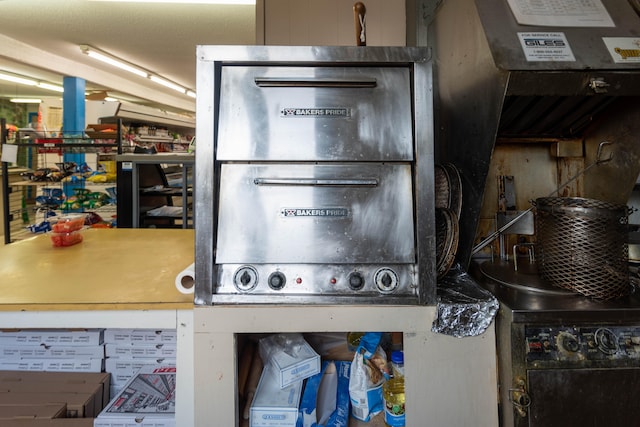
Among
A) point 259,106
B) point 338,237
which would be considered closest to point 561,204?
point 338,237

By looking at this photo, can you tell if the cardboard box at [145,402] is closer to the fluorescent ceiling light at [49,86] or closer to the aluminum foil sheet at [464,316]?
the aluminum foil sheet at [464,316]

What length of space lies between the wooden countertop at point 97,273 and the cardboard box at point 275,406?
378 mm

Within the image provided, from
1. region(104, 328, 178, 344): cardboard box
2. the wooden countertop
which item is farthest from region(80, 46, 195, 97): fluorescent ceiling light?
region(104, 328, 178, 344): cardboard box

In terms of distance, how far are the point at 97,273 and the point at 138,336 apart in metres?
0.27

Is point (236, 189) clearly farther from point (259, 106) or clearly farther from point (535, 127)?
point (535, 127)

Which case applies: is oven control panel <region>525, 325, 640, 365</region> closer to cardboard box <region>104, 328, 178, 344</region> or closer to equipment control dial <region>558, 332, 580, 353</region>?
equipment control dial <region>558, 332, 580, 353</region>

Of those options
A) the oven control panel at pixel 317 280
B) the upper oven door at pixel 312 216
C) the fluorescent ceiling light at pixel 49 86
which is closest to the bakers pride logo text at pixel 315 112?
the upper oven door at pixel 312 216

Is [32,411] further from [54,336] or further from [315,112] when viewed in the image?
[315,112]

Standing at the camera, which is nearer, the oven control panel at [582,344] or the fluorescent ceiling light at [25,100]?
the oven control panel at [582,344]

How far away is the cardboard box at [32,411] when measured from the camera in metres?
1.10

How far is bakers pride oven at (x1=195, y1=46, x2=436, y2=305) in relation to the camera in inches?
39.0

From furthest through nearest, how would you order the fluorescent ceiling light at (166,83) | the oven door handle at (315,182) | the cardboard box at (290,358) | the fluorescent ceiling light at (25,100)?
the fluorescent ceiling light at (25,100), the fluorescent ceiling light at (166,83), the cardboard box at (290,358), the oven door handle at (315,182)

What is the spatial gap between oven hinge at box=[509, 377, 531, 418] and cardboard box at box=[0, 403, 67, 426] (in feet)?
4.27

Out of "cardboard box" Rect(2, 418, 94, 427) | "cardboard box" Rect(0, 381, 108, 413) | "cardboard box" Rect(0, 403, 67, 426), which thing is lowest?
"cardboard box" Rect(2, 418, 94, 427)
